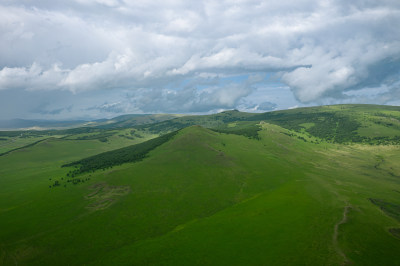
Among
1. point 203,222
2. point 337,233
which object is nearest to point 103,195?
point 203,222

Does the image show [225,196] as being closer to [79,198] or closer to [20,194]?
[79,198]

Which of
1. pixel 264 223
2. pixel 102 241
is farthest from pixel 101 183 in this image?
pixel 264 223

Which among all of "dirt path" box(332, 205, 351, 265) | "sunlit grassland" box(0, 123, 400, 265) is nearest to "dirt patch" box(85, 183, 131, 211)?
"sunlit grassland" box(0, 123, 400, 265)

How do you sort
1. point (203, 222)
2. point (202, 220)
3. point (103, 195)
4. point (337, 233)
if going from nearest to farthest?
point (337, 233) < point (203, 222) < point (202, 220) < point (103, 195)

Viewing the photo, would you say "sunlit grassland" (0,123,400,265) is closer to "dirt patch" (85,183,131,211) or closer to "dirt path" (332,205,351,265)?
"dirt path" (332,205,351,265)

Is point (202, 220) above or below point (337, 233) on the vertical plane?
below

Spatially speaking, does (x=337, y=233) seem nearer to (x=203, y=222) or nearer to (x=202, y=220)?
(x=203, y=222)

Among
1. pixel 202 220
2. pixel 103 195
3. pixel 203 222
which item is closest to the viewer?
pixel 203 222

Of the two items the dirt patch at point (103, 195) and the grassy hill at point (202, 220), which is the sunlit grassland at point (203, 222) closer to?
the grassy hill at point (202, 220)
